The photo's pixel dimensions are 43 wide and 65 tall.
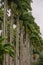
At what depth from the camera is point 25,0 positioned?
3562 cm

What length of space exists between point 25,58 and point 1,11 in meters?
14.9

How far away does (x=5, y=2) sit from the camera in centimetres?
3209

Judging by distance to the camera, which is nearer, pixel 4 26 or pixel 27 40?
pixel 4 26

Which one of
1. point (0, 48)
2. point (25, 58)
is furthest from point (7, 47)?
point (25, 58)

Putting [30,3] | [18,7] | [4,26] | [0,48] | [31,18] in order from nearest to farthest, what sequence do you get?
[0,48] → [4,26] → [18,7] → [30,3] → [31,18]

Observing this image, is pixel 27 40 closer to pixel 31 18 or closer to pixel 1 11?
pixel 31 18

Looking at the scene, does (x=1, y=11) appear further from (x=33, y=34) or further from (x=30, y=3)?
(x=33, y=34)

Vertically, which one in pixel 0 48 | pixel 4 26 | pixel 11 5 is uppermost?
pixel 11 5

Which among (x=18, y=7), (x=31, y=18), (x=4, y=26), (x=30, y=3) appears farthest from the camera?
(x=31, y=18)

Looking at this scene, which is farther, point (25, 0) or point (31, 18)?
point (31, 18)

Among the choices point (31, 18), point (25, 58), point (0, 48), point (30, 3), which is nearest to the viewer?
point (0, 48)

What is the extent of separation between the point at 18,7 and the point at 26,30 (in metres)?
9.80

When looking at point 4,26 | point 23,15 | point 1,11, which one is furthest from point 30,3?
point 4,26

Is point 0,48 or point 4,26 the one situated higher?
point 4,26
